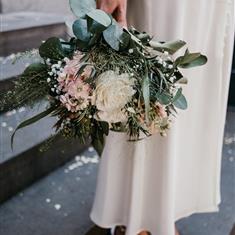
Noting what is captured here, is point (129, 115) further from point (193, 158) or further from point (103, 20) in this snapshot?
point (193, 158)

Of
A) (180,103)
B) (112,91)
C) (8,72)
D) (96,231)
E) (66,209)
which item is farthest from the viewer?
(8,72)

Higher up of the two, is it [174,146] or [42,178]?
[174,146]

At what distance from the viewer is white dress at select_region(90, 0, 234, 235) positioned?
105 centimetres

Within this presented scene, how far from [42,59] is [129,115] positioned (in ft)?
0.75

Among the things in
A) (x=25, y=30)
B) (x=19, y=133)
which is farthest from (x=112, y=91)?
(x=25, y=30)

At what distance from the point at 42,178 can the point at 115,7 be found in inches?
40.9

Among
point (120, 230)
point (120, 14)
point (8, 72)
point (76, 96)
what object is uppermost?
point (120, 14)

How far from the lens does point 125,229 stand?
1.24 m

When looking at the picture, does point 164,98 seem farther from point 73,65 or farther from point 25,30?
point 25,30

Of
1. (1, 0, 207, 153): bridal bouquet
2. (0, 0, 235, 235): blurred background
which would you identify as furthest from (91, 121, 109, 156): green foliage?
(0, 0, 235, 235): blurred background

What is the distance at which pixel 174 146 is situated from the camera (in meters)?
1.13

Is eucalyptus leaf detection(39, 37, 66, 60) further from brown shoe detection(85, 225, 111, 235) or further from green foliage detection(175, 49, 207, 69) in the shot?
brown shoe detection(85, 225, 111, 235)

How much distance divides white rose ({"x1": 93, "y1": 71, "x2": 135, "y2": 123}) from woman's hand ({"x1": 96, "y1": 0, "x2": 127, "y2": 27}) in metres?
0.19

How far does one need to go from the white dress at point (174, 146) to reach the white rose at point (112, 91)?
31 centimetres
